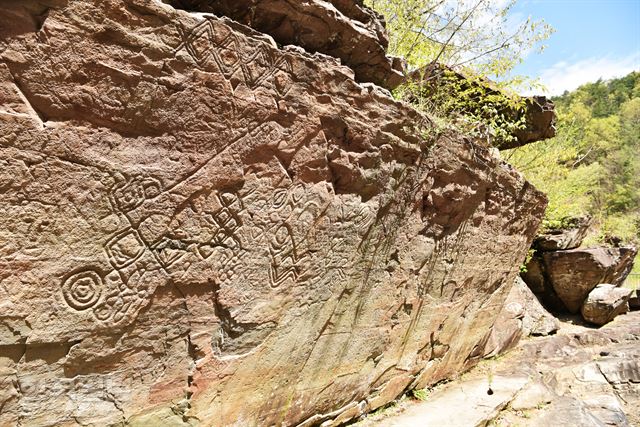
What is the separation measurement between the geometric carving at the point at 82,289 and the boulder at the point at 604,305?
32.6ft

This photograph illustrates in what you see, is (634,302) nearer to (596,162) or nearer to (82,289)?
(82,289)

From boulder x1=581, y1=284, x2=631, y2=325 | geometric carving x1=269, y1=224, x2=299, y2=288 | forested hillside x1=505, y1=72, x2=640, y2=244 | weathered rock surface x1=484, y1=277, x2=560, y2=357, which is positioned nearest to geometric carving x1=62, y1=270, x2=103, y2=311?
geometric carving x1=269, y1=224, x2=299, y2=288

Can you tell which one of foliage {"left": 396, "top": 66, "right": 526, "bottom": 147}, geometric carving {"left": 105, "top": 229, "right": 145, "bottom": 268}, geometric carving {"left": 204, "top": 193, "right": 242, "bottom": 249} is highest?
foliage {"left": 396, "top": 66, "right": 526, "bottom": 147}

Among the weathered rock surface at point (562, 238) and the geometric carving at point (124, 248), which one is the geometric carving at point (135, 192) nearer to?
the geometric carving at point (124, 248)

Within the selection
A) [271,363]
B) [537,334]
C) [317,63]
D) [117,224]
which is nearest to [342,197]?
[317,63]

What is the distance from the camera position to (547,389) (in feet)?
17.8

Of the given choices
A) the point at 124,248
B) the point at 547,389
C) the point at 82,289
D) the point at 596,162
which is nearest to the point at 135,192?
the point at 124,248

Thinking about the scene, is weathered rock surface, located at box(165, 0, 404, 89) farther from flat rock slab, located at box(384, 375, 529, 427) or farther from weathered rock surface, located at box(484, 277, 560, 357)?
weathered rock surface, located at box(484, 277, 560, 357)

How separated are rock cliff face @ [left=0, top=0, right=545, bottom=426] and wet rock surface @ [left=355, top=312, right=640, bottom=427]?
1138 mm

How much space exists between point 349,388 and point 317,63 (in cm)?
Answer: 278

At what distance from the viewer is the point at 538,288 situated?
9648mm

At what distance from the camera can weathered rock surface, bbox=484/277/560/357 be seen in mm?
6465

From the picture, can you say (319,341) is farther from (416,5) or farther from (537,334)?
(537,334)

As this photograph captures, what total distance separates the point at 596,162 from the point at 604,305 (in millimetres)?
17005
